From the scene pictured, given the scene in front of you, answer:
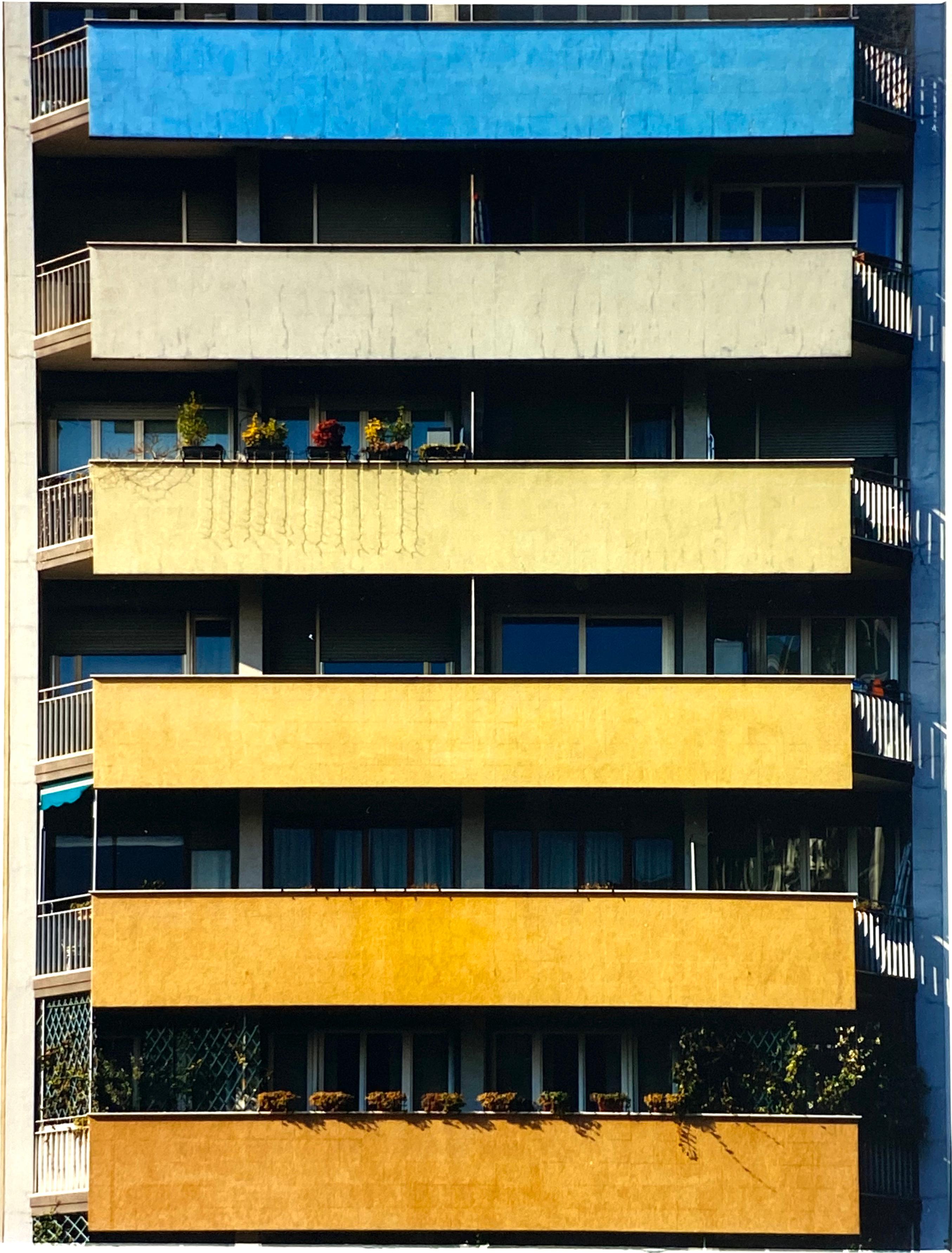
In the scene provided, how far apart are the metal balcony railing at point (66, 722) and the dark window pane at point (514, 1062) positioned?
7557 millimetres

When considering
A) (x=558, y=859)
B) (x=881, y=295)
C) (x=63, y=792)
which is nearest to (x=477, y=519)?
(x=558, y=859)

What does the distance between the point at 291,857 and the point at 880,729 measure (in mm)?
9025

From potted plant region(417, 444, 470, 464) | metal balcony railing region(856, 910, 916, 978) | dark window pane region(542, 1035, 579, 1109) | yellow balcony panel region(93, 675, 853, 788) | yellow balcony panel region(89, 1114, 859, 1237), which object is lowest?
yellow balcony panel region(89, 1114, 859, 1237)

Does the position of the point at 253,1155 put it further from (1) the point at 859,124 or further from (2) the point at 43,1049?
(1) the point at 859,124

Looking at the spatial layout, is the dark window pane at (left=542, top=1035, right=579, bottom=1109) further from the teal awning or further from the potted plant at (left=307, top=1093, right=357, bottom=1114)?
the teal awning

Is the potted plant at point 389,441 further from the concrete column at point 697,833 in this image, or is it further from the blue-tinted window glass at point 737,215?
the concrete column at point 697,833

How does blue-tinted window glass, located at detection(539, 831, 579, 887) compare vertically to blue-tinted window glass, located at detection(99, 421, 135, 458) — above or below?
below

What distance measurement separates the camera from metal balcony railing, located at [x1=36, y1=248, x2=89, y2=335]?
29.4m

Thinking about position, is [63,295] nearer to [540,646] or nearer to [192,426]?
[192,426]

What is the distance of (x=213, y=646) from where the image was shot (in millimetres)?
29641

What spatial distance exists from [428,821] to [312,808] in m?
1.76

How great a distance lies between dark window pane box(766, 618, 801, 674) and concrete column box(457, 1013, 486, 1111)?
7013mm

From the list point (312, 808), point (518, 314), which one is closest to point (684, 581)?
point (518, 314)

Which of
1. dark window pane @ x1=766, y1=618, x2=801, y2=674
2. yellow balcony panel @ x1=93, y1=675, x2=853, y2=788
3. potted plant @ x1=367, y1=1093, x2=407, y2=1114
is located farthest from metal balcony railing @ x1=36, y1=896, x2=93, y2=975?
dark window pane @ x1=766, y1=618, x2=801, y2=674
